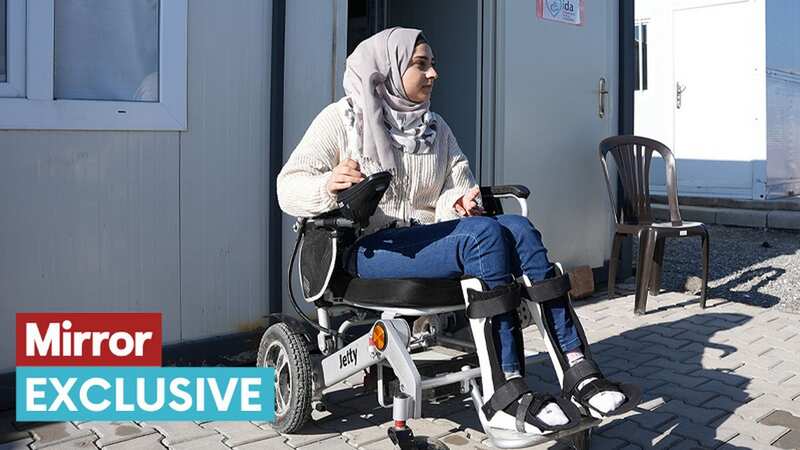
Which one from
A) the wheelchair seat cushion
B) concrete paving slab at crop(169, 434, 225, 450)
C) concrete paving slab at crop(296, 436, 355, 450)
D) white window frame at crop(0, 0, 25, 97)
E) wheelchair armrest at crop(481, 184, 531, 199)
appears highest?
white window frame at crop(0, 0, 25, 97)

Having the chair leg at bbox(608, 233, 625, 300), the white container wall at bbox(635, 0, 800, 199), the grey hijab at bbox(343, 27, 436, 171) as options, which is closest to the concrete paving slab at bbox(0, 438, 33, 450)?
the grey hijab at bbox(343, 27, 436, 171)

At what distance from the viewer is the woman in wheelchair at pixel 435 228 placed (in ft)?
8.25

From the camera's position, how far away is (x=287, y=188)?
9.57 ft

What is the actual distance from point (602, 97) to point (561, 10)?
29.9 inches

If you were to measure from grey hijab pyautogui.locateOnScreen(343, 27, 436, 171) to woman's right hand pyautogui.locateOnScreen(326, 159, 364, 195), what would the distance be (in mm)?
304

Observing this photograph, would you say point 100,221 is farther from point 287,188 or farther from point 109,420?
point 287,188

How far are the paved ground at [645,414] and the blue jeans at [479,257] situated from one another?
0.63 meters

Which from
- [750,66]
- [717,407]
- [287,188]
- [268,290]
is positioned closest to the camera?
[287,188]

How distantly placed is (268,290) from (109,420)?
1113mm

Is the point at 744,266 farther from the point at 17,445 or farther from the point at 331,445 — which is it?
the point at 17,445

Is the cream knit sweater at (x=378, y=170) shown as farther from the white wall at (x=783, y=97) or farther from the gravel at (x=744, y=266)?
the white wall at (x=783, y=97)

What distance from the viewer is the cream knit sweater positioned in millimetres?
2877

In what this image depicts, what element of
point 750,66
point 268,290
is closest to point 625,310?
point 268,290

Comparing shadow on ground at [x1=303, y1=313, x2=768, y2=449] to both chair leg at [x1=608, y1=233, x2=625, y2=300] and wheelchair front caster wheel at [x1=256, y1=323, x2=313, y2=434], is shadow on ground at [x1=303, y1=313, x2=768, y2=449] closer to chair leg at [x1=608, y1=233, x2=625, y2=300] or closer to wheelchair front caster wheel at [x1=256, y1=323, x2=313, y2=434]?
wheelchair front caster wheel at [x1=256, y1=323, x2=313, y2=434]
